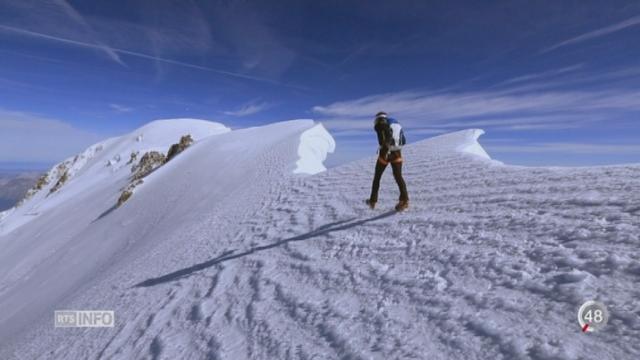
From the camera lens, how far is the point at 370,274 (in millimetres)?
5504

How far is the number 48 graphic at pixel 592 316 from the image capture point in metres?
3.20

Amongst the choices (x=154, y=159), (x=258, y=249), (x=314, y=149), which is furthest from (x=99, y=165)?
(x=258, y=249)

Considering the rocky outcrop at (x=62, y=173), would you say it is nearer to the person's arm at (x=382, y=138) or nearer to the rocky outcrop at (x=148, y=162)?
the rocky outcrop at (x=148, y=162)

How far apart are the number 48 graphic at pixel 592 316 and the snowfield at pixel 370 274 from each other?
0.06m

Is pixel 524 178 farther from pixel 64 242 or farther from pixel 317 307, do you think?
pixel 64 242

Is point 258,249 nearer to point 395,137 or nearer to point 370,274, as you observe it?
point 370,274

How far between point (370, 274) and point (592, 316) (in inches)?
113

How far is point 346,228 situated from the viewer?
7.73m

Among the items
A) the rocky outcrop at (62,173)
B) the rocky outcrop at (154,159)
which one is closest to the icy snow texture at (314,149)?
the rocky outcrop at (154,159)

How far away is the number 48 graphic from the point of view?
10.5ft

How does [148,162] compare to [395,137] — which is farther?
[148,162]

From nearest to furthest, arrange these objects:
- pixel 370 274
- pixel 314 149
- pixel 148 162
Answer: pixel 370 274, pixel 314 149, pixel 148 162

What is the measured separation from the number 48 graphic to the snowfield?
0.20 ft

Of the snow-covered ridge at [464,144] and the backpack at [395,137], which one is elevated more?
the snow-covered ridge at [464,144]
